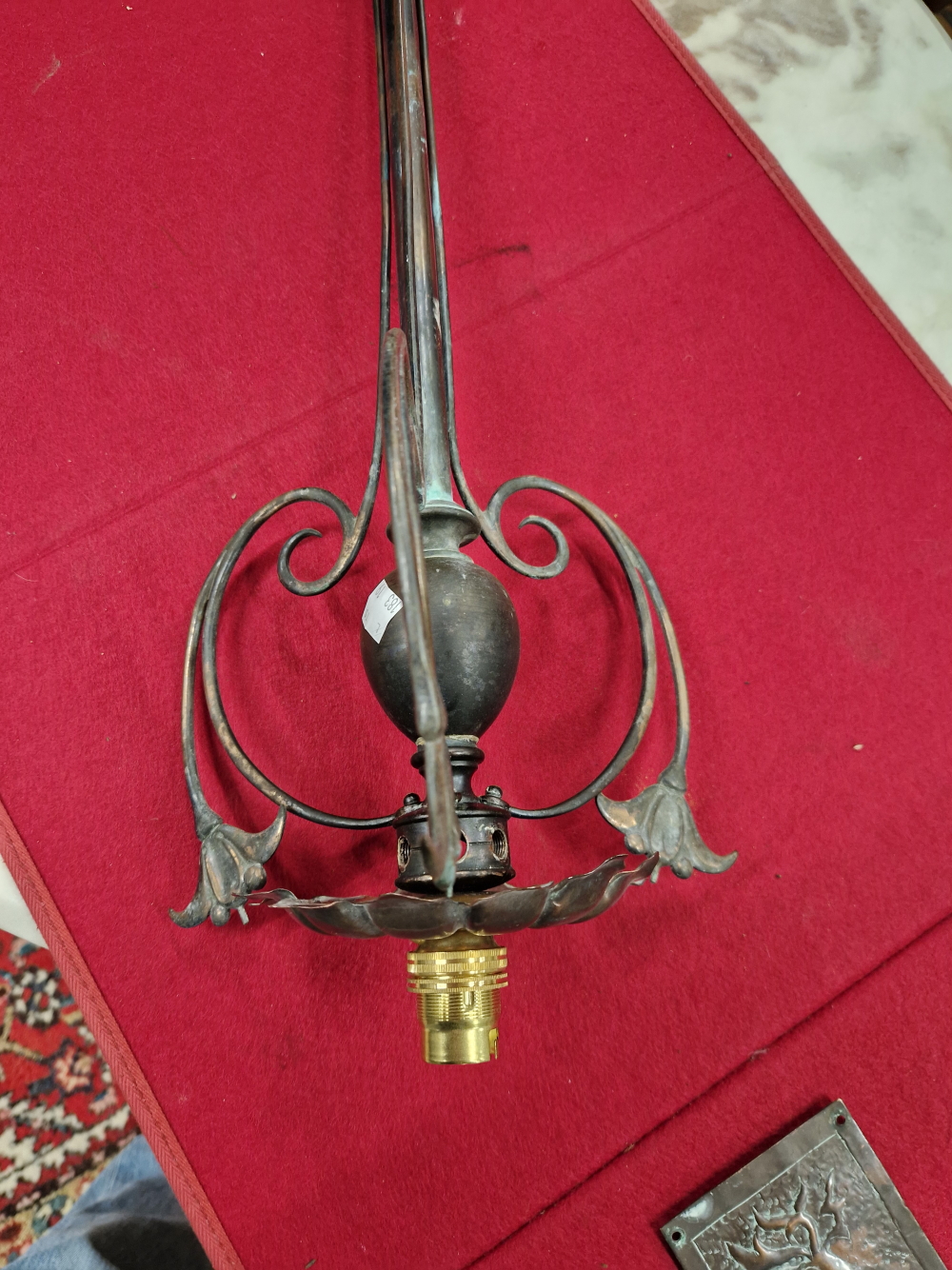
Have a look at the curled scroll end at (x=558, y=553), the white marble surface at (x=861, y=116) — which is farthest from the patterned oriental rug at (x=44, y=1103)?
the white marble surface at (x=861, y=116)

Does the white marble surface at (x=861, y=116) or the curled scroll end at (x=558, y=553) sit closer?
the curled scroll end at (x=558, y=553)

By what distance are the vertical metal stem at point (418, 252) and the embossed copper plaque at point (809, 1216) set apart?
60 cm

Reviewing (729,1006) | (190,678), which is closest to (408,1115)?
(729,1006)

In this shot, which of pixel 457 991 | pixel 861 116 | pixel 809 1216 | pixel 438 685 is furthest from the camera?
pixel 861 116

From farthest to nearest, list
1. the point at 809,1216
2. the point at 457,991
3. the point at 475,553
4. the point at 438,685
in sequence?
the point at 475,553
the point at 809,1216
the point at 457,991
the point at 438,685

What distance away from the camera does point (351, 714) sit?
83 cm

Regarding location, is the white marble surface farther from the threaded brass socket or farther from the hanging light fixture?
the threaded brass socket

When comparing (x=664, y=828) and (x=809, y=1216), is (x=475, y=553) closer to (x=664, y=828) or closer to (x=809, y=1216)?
(x=664, y=828)

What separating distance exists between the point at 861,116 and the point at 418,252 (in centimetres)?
63

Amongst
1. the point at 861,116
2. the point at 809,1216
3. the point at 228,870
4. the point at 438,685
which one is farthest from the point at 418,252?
the point at 809,1216

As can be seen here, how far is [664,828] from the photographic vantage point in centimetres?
73

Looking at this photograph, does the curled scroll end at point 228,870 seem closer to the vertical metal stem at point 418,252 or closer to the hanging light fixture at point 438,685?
the hanging light fixture at point 438,685

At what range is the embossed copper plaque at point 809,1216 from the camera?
73 cm

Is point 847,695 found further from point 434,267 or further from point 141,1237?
point 141,1237
